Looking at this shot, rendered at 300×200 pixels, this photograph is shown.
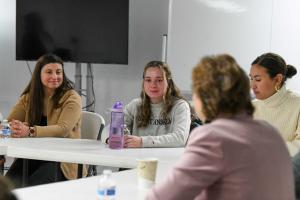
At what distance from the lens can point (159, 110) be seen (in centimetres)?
315

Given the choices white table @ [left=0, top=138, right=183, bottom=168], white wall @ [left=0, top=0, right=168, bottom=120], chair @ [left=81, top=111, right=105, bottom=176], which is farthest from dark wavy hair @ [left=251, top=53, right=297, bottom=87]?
white wall @ [left=0, top=0, right=168, bottom=120]

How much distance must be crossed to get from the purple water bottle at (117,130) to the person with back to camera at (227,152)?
139cm

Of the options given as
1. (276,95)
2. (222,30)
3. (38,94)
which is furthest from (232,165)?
(222,30)

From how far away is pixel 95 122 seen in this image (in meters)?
3.52

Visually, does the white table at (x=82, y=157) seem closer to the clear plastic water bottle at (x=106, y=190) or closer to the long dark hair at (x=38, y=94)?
the clear plastic water bottle at (x=106, y=190)

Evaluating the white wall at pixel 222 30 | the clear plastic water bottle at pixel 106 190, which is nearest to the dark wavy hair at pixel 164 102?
the white wall at pixel 222 30

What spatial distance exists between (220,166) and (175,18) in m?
3.19

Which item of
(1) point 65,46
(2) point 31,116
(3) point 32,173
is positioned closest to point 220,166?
(3) point 32,173

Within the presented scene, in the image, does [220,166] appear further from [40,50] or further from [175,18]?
[40,50]

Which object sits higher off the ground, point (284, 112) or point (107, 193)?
point (284, 112)

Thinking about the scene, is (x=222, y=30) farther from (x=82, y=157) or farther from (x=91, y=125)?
(x=82, y=157)

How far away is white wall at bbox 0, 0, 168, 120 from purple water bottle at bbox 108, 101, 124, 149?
2.11 m

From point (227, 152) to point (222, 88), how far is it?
0.19m

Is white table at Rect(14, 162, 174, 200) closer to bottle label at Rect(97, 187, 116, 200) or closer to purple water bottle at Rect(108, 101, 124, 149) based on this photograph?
bottle label at Rect(97, 187, 116, 200)
